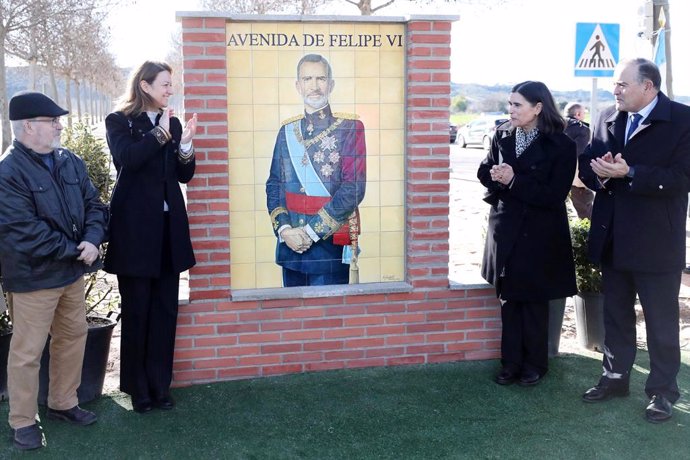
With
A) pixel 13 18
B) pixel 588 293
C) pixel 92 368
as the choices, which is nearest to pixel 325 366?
pixel 92 368

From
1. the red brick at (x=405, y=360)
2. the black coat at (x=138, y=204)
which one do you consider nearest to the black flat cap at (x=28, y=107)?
the black coat at (x=138, y=204)

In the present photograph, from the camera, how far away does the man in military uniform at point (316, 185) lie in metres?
5.11

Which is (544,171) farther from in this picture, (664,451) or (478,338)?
(664,451)

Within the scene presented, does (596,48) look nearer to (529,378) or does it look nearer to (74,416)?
(529,378)

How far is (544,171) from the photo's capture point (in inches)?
192

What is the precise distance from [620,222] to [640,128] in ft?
1.83

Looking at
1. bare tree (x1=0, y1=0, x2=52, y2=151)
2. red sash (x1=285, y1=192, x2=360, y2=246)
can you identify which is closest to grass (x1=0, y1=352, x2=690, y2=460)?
red sash (x1=285, y1=192, x2=360, y2=246)

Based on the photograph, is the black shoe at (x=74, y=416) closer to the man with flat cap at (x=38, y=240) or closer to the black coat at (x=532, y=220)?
the man with flat cap at (x=38, y=240)

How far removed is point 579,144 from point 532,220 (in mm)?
3816

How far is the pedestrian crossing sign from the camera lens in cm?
862

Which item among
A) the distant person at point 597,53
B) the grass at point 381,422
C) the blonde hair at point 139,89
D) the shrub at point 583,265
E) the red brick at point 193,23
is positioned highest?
the distant person at point 597,53

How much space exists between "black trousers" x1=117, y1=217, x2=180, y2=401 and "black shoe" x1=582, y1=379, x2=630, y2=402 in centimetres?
259

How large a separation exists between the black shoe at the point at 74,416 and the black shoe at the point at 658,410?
3220 mm

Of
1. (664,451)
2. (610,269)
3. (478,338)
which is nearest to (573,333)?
(478,338)
